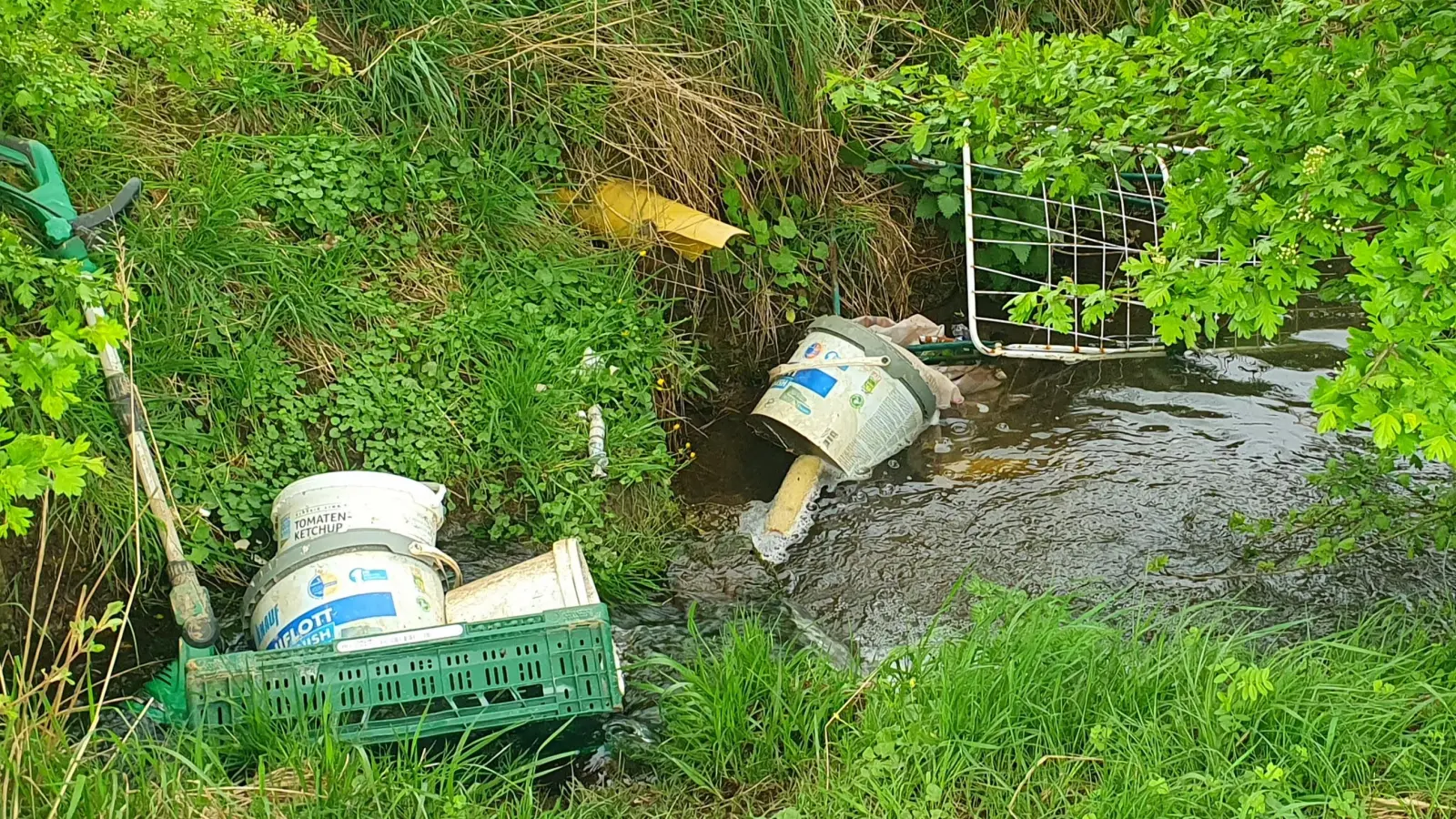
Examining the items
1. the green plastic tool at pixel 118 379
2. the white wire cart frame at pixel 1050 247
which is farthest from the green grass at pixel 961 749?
the white wire cart frame at pixel 1050 247

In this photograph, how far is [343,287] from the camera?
4098 millimetres

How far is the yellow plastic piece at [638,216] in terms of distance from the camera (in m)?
4.67

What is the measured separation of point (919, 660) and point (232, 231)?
9.42 feet

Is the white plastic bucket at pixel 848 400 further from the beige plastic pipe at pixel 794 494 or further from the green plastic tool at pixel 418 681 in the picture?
the green plastic tool at pixel 418 681

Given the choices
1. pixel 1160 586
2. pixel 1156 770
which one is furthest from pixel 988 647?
pixel 1160 586

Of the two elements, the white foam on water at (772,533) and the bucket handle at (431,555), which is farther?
the white foam on water at (772,533)

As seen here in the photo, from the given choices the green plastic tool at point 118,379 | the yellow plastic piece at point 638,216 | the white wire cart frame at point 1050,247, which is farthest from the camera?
the white wire cart frame at point 1050,247

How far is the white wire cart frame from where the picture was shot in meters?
5.24

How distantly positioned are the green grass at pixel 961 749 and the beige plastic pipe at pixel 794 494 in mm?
1204

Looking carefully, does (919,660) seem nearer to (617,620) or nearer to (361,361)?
(617,620)

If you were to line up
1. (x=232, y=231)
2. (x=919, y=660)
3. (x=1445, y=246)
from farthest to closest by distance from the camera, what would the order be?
1. (x=232, y=231)
2. (x=919, y=660)
3. (x=1445, y=246)

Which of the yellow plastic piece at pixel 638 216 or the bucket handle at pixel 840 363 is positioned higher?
the yellow plastic piece at pixel 638 216

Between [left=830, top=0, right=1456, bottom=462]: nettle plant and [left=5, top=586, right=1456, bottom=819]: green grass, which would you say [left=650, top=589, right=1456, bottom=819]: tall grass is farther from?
[left=830, top=0, right=1456, bottom=462]: nettle plant

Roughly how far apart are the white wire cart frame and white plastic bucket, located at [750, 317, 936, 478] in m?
0.70
